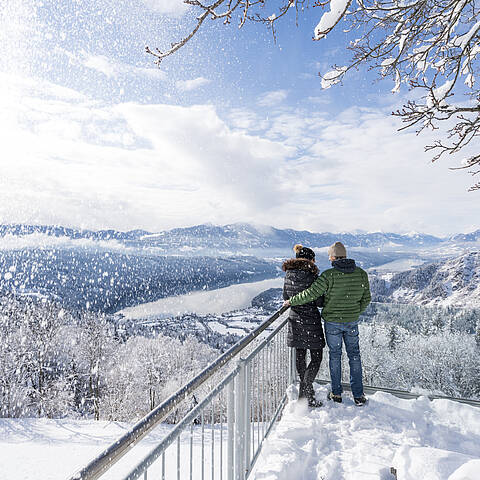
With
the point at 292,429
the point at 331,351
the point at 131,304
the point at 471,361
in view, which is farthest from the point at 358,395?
the point at 131,304

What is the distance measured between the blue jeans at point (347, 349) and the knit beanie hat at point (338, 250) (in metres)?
0.80

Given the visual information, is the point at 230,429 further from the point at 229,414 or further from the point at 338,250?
the point at 338,250

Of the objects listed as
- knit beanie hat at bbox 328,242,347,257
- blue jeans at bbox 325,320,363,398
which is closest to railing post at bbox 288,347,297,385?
blue jeans at bbox 325,320,363,398

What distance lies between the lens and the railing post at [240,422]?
2.30m

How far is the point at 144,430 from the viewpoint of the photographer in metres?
1.15

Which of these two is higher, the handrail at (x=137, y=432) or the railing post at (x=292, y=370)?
the handrail at (x=137, y=432)

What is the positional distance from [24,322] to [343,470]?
1343 inches

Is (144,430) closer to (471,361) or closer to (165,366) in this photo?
(471,361)

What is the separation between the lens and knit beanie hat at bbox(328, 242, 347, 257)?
3.63 meters

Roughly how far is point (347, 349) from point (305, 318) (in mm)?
619

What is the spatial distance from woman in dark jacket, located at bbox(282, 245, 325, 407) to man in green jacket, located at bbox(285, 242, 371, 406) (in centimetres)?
12

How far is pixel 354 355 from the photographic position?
3740 millimetres

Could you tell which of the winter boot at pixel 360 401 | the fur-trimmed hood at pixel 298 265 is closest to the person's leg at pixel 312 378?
the winter boot at pixel 360 401

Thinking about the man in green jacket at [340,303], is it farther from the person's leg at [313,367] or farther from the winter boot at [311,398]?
the winter boot at [311,398]
